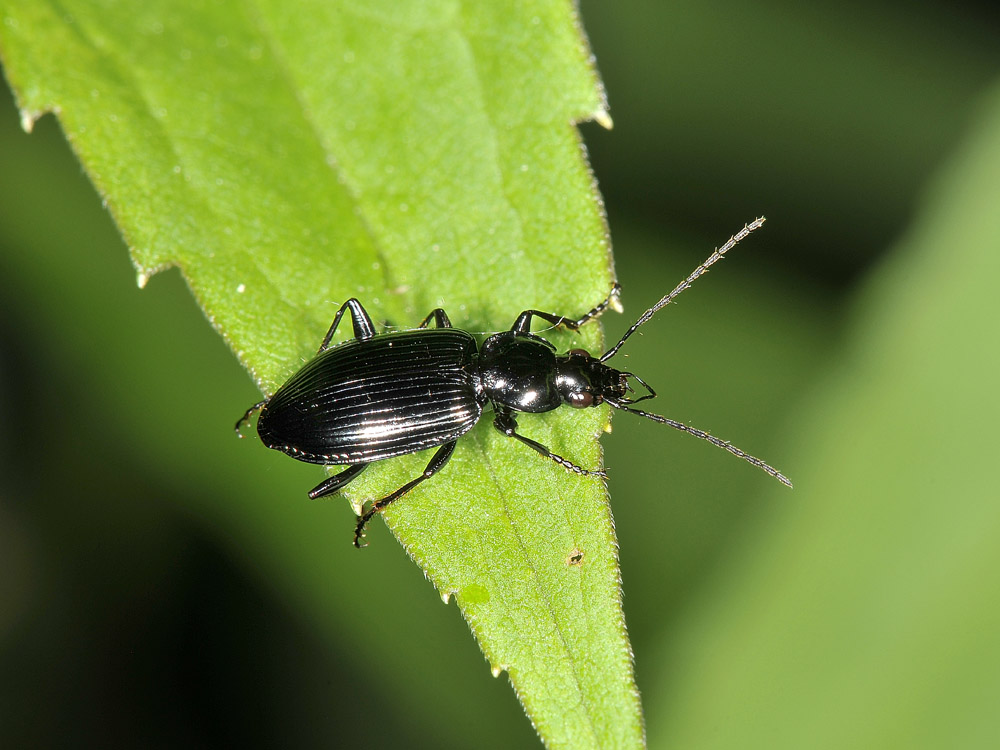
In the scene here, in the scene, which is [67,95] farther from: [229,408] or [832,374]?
[832,374]

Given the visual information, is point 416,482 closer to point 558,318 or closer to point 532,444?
point 532,444

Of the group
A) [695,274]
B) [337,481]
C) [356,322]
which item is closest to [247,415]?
[337,481]

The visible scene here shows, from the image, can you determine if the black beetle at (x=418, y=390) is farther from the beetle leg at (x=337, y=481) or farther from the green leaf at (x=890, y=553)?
the green leaf at (x=890, y=553)

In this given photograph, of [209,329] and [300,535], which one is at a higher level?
[209,329]

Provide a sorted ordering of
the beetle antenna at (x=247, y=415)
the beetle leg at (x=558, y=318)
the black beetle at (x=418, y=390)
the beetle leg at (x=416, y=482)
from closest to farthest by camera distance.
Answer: the beetle leg at (x=416, y=482), the beetle leg at (x=558, y=318), the black beetle at (x=418, y=390), the beetle antenna at (x=247, y=415)

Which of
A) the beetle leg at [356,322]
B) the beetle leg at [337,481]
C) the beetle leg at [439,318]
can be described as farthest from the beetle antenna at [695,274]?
the beetle leg at [337,481]

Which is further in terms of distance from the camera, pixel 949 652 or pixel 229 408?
pixel 229 408

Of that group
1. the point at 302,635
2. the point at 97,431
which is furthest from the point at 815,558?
the point at 97,431
